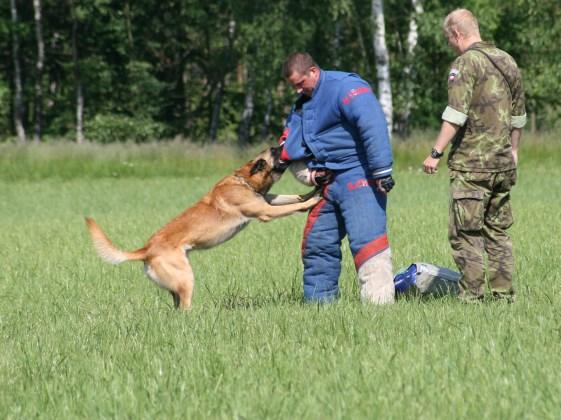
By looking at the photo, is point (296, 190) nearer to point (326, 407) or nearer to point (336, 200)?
point (336, 200)

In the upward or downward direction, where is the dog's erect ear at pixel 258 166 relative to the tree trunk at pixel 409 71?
upward

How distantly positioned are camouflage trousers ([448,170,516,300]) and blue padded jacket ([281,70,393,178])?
546 millimetres

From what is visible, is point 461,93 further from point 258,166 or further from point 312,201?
point 258,166

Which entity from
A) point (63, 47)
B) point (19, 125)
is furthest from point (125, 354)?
point (63, 47)

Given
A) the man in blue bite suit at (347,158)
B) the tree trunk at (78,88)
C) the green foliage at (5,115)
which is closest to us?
the man in blue bite suit at (347,158)

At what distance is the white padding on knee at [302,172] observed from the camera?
7.29 metres

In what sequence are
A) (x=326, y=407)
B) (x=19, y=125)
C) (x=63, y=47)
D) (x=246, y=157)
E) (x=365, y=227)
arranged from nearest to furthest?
(x=326, y=407), (x=365, y=227), (x=246, y=157), (x=19, y=125), (x=63, y=47)

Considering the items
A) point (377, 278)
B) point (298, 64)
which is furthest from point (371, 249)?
point (298, 64)

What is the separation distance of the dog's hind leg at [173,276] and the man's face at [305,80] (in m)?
1.73

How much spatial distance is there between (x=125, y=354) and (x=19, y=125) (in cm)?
3133

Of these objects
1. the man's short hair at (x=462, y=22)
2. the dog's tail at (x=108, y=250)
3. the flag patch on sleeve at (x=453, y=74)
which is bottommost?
the dog's tail at (x=108, y=250)

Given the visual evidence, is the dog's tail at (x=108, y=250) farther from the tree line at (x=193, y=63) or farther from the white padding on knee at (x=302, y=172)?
the tree line at (x=193, y=63)

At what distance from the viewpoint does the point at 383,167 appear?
271 inches

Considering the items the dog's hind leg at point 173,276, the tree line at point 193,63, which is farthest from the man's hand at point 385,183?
the tree line at point 193,63
